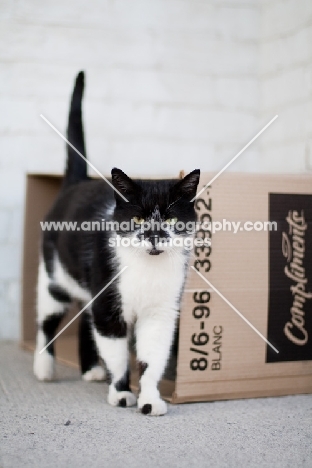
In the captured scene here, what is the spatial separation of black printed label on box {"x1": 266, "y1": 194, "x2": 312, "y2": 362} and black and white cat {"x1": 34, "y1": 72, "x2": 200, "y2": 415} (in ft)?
0.80

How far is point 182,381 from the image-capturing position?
4.83ft

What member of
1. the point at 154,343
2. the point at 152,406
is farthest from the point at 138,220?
the point at 152,406

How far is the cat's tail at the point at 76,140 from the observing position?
1.80 meters

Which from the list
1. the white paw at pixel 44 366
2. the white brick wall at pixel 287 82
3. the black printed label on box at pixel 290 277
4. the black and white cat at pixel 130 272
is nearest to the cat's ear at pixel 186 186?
the black and white cat at pixel 130 272

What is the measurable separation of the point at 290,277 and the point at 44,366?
0.70 meters

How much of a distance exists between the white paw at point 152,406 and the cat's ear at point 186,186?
1.49ft

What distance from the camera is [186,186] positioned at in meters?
1.37

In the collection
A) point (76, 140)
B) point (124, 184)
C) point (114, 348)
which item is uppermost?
point (76, 140)

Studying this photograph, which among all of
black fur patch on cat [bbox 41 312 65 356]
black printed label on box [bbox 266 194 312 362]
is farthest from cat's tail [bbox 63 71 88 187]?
black printed label on box [bbox 266 194 312 362]

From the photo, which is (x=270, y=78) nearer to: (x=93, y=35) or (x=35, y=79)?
(x=93, y=35)

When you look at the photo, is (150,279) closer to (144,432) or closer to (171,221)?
(171,221)

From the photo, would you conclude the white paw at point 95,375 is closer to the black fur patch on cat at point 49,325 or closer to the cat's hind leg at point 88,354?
the cat's hind leg at point 88,354

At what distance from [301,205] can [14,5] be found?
1.27 meters

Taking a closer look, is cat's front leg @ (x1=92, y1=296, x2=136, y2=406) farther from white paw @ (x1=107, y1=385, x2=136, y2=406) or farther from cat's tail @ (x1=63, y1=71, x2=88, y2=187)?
cat's tail @ (x1=63, y1=71, x2=88, y2=187)
